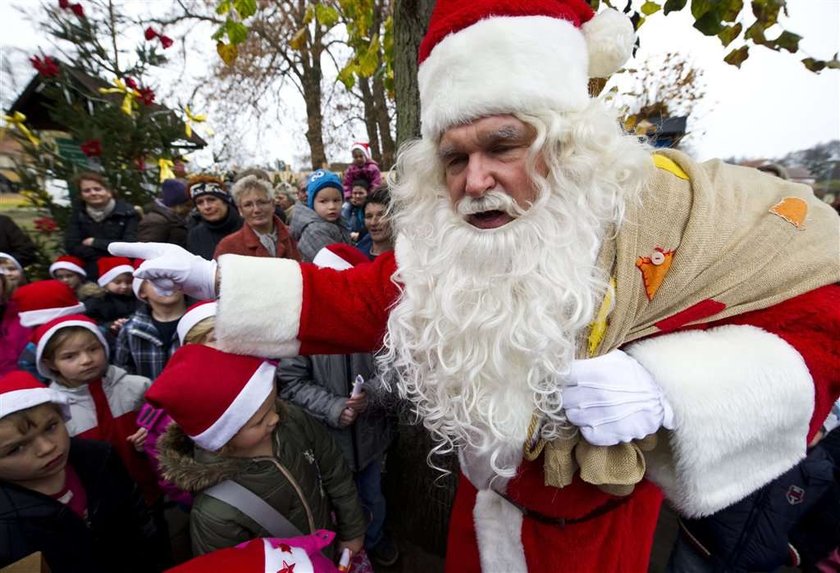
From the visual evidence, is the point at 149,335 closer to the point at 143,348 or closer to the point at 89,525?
the point at 143,348

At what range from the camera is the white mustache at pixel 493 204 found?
119 cm

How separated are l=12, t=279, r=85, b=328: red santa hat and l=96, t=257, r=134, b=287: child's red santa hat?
47 cm

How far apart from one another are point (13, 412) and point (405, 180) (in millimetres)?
1618

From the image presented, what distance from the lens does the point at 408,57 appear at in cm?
196

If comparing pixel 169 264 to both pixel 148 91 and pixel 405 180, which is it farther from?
pixel 148 91

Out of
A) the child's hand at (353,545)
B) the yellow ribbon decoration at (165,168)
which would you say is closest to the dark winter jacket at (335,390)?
the child's hand at (353,545)

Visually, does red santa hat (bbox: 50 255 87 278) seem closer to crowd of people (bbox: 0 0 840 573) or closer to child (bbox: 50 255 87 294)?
child (bbox: 50 255 87 294)

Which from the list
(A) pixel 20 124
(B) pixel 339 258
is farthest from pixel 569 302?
(A) pixel 20 124

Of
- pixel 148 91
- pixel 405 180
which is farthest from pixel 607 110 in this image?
pixel 148 91

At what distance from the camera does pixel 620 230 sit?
1.14 metres

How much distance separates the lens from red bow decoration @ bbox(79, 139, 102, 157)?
453cm

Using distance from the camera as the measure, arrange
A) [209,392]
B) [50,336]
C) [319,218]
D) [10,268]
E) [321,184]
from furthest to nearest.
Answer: [321,184] < [319,218] < [10,268] < [50,336] < [209,392]

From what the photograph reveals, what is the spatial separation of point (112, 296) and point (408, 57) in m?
2.95

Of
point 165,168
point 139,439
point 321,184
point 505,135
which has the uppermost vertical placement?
point 165,168
